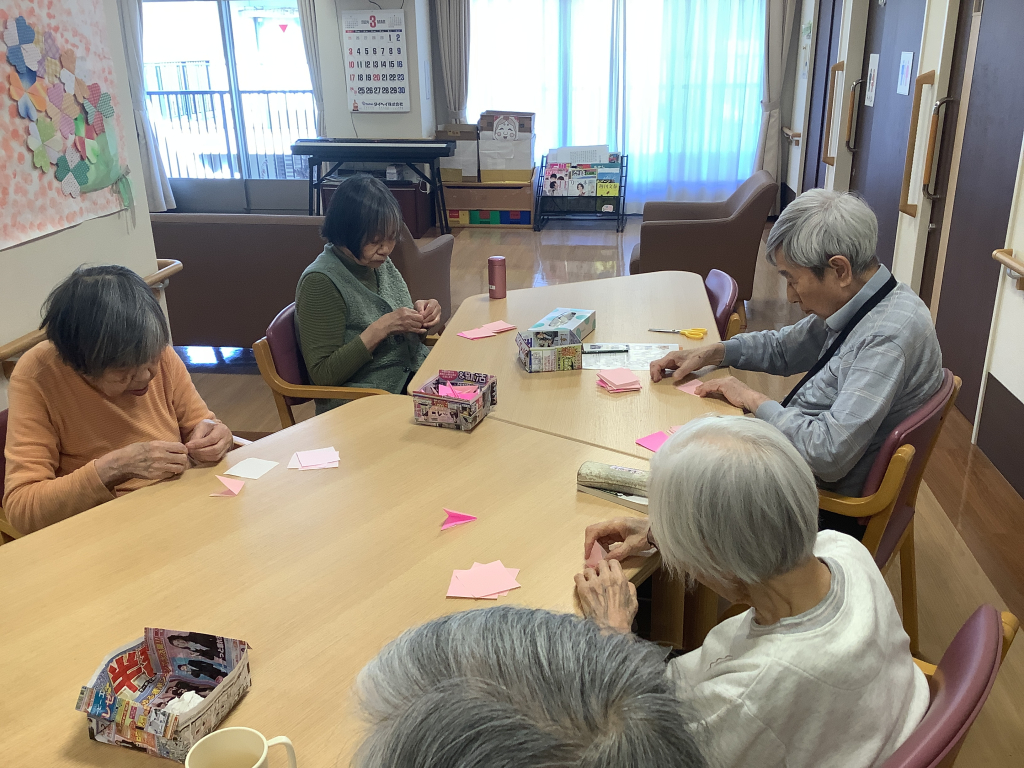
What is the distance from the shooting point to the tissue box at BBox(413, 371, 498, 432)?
2.00 metres

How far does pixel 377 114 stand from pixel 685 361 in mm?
6535

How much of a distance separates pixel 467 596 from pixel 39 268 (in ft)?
6.49

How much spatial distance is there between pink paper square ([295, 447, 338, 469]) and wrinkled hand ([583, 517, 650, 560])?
68 cm

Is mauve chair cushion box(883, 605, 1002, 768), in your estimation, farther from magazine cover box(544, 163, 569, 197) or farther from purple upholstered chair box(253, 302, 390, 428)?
magazine cover box(544, 163, 569, 197)

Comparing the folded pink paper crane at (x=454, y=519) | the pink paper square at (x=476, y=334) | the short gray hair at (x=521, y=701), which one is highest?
the short gray hair at (x=521, y=701)

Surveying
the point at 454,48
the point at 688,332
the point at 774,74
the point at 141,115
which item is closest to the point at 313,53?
the point at 454,48

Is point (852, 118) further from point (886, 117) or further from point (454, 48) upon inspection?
point (454, 48)

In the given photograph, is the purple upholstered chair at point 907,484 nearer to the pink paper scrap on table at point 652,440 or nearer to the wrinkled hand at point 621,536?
the pink paper scrap on table at point 652,440

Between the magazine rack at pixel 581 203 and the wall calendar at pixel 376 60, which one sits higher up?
the wall calendar at pixel 376 60

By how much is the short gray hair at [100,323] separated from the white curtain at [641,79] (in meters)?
7.10

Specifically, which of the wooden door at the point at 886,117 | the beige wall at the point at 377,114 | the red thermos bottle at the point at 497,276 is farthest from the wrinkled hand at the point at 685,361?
the beige wall at the point at 377,114

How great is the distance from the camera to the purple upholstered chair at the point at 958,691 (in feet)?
2.88

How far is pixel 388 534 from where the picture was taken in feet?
5.14

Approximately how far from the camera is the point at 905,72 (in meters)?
4.45
